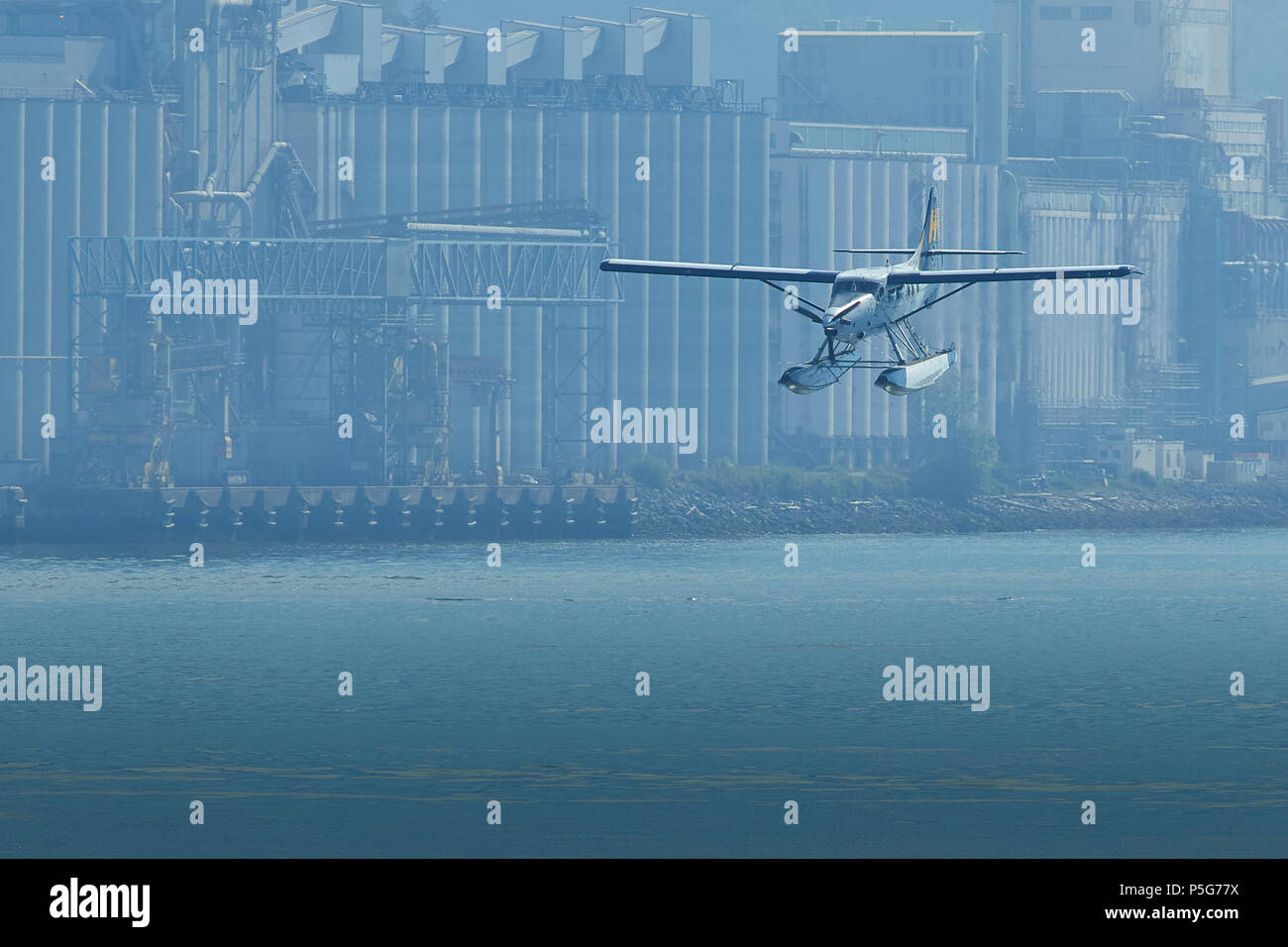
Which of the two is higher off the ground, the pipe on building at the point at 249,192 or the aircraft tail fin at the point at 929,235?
the pipe on building at the point at 249,192

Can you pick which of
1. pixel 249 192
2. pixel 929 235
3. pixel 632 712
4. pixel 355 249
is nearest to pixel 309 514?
pixel 355 249

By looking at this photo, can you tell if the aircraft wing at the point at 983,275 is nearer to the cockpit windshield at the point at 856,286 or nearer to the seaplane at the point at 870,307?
the seaplane at the point at 870,307

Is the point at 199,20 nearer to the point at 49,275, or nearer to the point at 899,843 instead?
the point at 49,275

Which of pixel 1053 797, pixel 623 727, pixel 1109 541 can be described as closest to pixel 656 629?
pixel 623 727

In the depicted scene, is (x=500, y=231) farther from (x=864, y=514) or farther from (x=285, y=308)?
(x=864, y=514)

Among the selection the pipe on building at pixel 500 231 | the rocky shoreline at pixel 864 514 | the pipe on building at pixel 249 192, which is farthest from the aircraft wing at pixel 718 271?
the pipe on building at pixel 500 231

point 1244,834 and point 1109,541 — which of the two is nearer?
point 1244,834

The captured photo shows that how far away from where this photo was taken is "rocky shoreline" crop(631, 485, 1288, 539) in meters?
175

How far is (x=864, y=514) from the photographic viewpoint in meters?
187

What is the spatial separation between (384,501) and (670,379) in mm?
29281

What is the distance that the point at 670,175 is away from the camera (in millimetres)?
187625

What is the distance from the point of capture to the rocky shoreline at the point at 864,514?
175m
